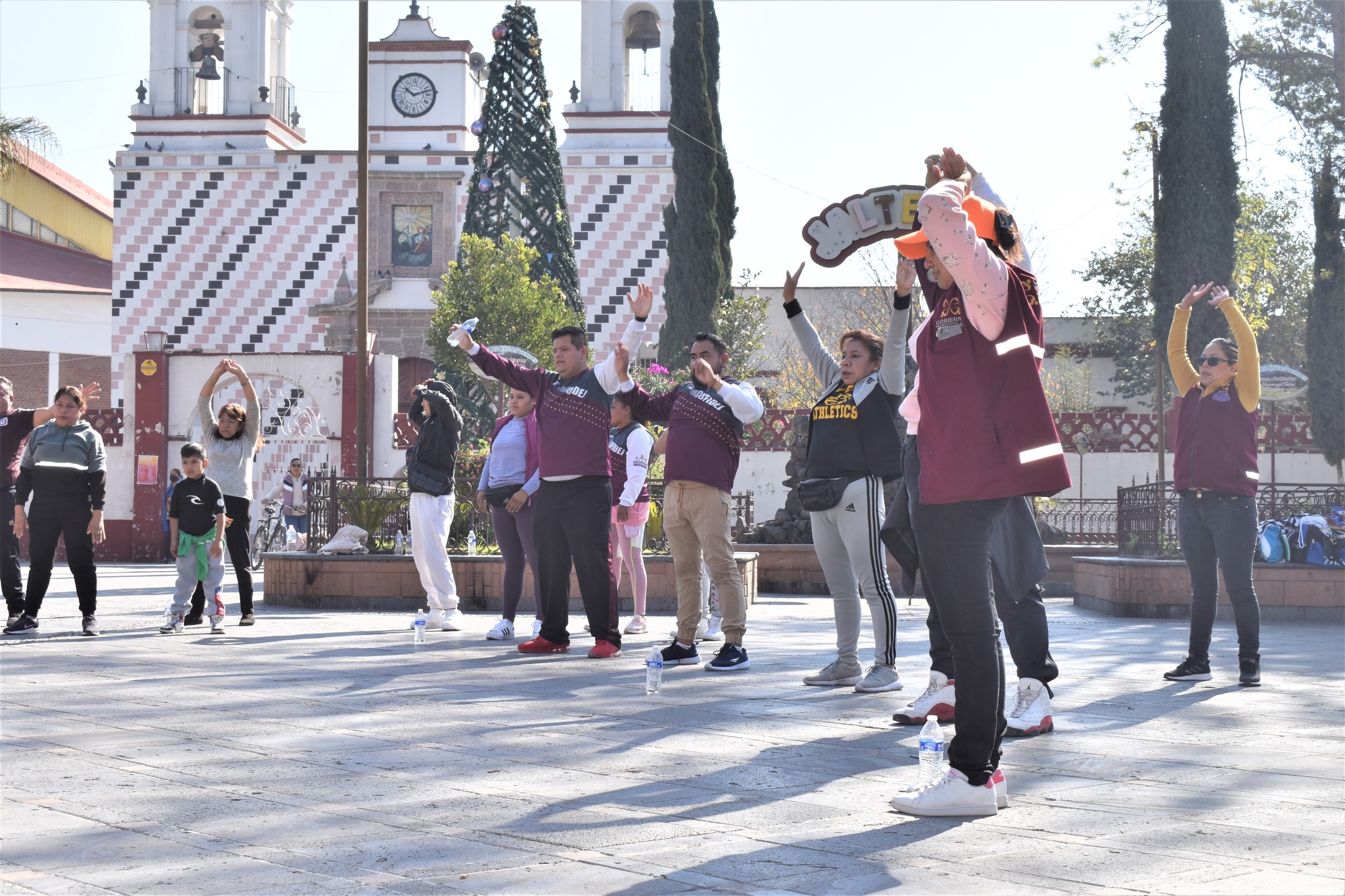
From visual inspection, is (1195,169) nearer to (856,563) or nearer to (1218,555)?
(1218,555)

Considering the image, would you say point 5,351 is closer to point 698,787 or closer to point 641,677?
point 641,677

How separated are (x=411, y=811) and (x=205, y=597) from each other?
22.7 ft

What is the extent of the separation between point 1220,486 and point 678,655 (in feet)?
9.81

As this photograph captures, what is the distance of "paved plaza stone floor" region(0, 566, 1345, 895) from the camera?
3344 mm

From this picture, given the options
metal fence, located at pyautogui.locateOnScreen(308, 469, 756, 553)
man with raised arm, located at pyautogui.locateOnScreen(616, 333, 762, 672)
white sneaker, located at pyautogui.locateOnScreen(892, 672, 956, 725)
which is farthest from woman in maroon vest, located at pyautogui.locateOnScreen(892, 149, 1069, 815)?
metal fence, located at pyautogui.locateOnScreen(308, 469, 756, 553)

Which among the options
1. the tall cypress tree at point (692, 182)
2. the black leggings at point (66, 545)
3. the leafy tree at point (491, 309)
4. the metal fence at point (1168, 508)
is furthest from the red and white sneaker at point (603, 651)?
the tall cypress tree at point (692, 182)

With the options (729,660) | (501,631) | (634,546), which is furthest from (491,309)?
(729,660)

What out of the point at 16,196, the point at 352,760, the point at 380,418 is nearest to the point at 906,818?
the point at 352,760

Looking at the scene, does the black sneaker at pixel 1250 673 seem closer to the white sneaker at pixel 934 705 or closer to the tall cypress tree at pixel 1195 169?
the white sneaker at pixel 934 705

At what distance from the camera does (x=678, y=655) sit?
26.2 feet

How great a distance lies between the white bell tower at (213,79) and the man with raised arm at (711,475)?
2724 centimetres

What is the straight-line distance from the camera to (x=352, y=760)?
4.78m

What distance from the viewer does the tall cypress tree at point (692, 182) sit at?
1151 inches

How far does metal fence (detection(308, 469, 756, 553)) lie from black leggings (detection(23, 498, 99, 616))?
12.8 ft
